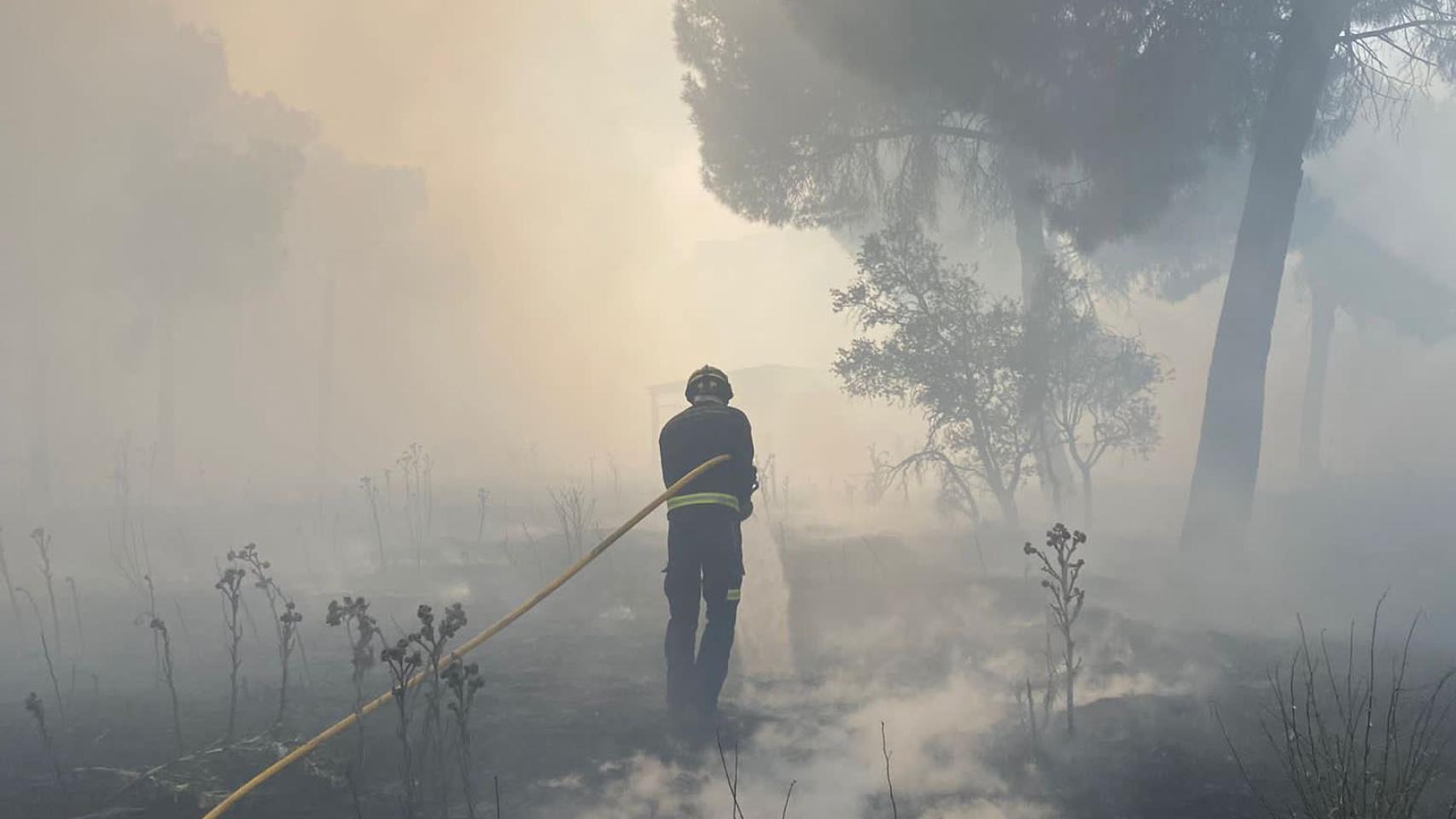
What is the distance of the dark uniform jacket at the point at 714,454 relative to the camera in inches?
224

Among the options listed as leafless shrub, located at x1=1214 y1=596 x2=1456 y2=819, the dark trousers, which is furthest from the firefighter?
leafless shrub, located at x1=1214 y1=596 x2=1456 y2=819

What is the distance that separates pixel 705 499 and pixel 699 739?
1.43 meters

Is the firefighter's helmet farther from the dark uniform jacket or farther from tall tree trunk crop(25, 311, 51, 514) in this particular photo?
tall tree trunk crop(25, 311, 51, 514)

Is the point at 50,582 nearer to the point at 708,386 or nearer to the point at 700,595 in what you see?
the point at 700,595

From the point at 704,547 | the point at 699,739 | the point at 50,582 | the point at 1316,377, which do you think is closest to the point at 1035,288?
the point at 704,547

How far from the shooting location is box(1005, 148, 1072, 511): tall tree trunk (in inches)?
476

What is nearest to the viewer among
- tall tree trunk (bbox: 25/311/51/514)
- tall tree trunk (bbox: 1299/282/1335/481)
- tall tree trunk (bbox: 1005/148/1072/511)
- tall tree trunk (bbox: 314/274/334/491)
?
tall tree trunk (bbox: 1005/148/1072/511)

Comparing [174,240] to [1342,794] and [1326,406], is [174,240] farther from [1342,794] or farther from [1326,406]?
[1326,406]

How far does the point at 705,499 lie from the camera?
5629 mm

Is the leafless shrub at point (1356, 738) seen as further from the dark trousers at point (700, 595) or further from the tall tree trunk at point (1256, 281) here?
the tall tree trunk at point (1256, 281)

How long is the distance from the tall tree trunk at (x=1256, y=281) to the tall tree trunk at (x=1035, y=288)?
7.02 feet

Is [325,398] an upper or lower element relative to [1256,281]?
upper

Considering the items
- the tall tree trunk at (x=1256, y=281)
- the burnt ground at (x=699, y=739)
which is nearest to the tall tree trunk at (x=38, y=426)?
the burnt ground at (x=699, y=739)

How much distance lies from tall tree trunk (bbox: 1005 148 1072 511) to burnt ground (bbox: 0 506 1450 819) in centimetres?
397
